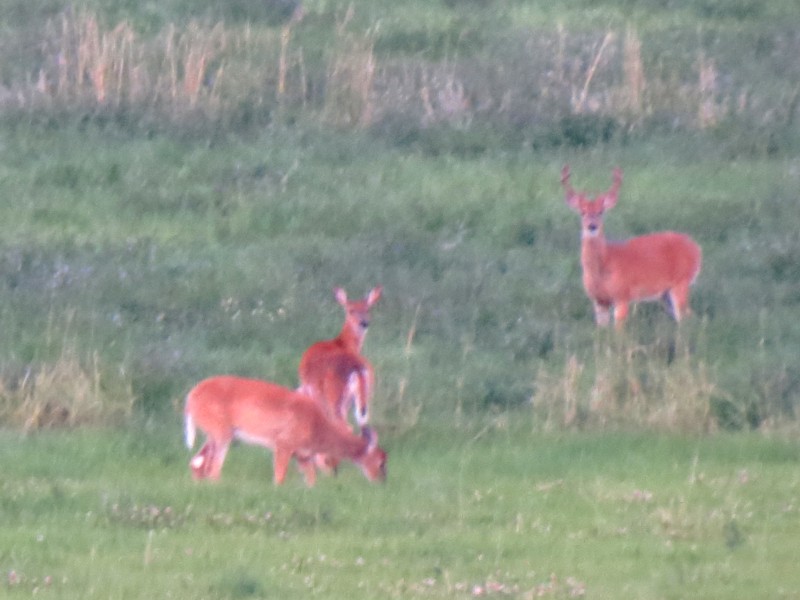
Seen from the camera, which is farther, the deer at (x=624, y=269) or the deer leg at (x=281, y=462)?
the deer at (x=624, y=269)

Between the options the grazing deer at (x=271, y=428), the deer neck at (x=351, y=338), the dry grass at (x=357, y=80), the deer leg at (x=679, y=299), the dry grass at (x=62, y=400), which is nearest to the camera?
the grazing deer at (x=271, y=428)

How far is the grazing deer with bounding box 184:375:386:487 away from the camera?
10328 millimetres

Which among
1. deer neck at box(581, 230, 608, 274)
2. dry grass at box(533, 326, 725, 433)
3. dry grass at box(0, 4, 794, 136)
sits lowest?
dry grass at box(533, 326, 725, 433)

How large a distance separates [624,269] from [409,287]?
177 centimetres

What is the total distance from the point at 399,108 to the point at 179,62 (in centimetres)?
267

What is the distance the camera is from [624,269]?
14.5 metres

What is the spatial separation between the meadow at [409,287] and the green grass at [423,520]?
28 millimetres

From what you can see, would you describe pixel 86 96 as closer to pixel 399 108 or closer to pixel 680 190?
pixel 399 108

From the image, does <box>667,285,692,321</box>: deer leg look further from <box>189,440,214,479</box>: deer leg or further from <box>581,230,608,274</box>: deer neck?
<box>189,440,214,479</box>: deer leg

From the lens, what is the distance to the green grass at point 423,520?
784 cm

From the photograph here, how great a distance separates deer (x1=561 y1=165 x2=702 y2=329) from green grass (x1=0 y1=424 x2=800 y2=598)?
314cm

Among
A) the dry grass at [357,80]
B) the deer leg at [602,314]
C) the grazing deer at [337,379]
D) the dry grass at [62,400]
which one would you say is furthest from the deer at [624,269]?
the dry grass at [357,80]

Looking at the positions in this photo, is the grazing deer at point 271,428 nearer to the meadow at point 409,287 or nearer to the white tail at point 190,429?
the white tail at point 190,429

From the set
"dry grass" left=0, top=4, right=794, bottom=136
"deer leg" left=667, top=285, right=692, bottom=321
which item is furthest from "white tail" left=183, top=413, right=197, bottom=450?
"dry grass" left=0, top=4, right=794, bottom=136
